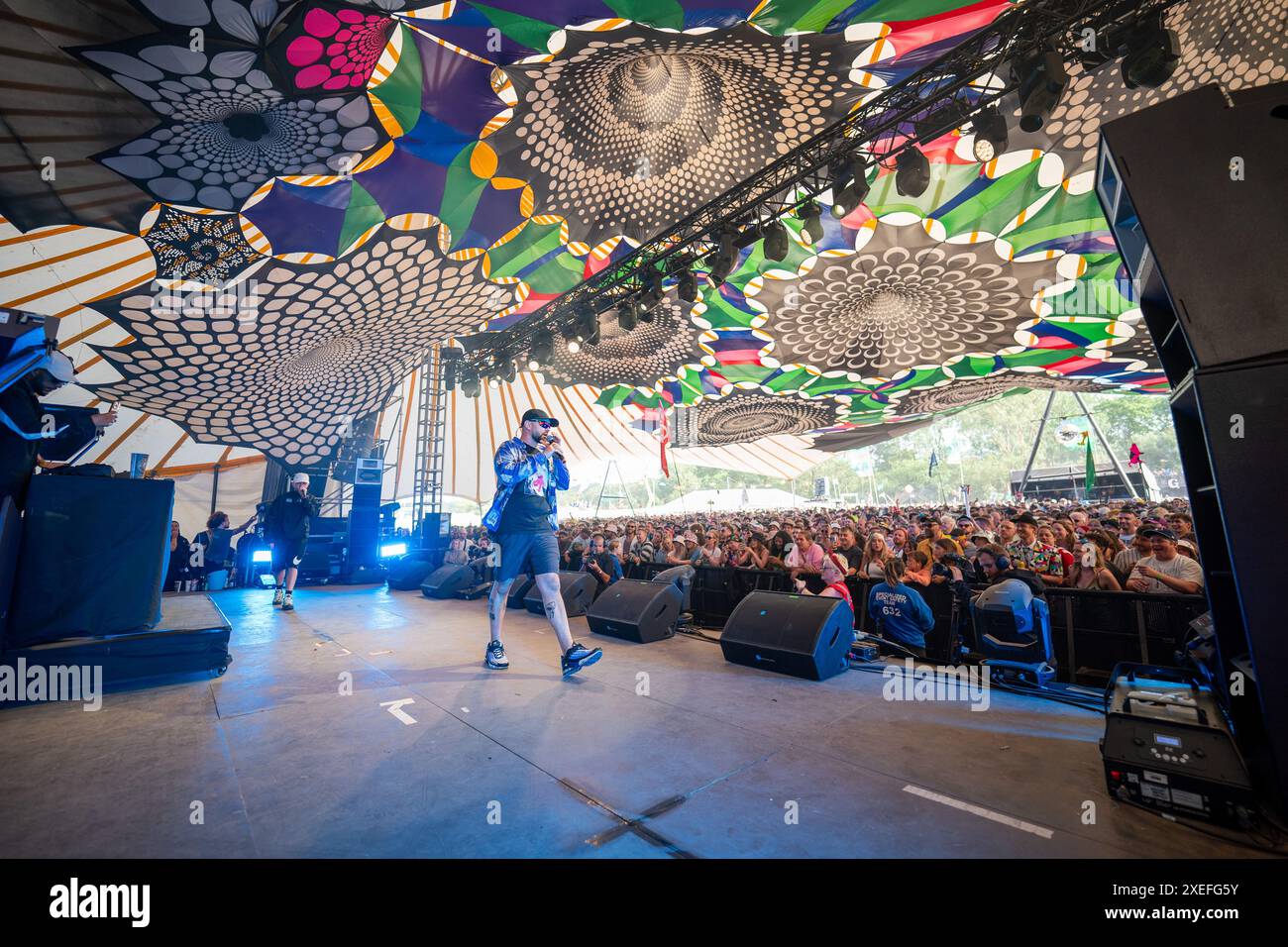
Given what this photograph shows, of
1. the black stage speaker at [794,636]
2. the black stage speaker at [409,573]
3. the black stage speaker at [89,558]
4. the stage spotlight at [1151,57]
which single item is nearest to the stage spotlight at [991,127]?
the stage spotlight at [1151,57]

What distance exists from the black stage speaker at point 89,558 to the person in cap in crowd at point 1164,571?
25.2ft

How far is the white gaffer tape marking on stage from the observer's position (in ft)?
6.10

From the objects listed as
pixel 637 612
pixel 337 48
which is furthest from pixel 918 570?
pixel 337 48

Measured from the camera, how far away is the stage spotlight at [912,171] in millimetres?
6398

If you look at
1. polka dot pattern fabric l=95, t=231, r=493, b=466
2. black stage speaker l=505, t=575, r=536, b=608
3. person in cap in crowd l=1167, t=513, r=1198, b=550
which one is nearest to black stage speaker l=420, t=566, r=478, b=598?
black stage speaker l=505, t=575, r=536, b=608

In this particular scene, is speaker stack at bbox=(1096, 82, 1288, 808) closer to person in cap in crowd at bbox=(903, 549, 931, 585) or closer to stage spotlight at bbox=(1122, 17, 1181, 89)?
person in cap in crowd at bbox=(903, 549, 931, 585)

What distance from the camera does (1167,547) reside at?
4.69m

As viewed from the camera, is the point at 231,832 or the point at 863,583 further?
the point at 863,583
